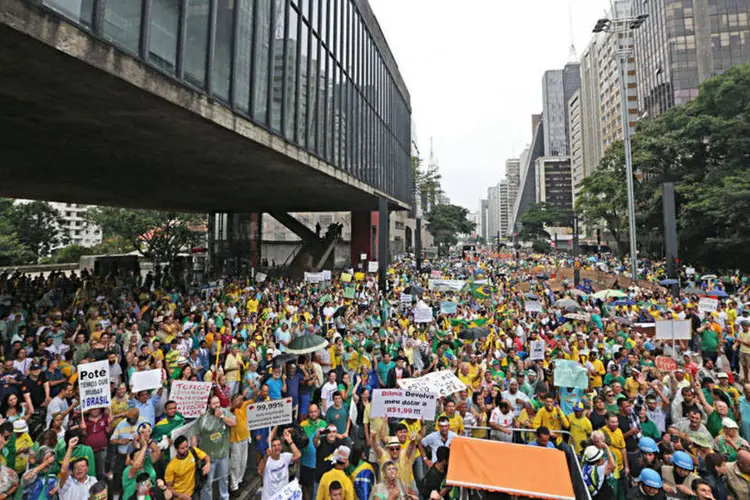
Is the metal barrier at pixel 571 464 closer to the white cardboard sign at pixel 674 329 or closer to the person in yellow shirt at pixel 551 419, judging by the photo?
the person in yellow shirt at pixel 551 419

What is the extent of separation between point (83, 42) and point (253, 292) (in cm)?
1197

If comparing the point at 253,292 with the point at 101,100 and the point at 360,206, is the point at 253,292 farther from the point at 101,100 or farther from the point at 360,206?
the point at 360,206

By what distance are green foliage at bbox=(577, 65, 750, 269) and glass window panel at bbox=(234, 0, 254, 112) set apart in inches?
1142

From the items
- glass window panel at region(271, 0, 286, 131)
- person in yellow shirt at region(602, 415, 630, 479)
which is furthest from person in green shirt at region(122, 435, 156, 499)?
glass window panel at region(271, 0, 286, 131)

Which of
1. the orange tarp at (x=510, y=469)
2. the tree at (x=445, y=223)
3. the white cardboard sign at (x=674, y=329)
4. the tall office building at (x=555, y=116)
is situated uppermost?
the tall office building at (x=555, y=116)

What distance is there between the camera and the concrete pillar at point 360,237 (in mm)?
Answer: 38156

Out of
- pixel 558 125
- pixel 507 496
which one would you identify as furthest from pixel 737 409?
pixel 558 125

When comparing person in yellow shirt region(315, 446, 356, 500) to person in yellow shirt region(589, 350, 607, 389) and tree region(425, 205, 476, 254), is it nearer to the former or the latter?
person in yellow shirt region(589, 350, 607, 389)

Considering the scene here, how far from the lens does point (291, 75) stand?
1625cm

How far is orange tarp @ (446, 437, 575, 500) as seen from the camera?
4223 mm

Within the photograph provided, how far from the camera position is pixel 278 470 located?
528cm

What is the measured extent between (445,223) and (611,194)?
140 ft

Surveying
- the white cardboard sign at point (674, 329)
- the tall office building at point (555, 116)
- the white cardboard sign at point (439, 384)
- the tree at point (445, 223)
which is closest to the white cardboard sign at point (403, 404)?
the white cardboard sign at point (439, 384)

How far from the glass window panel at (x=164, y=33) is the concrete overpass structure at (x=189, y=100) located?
0.03 meters
